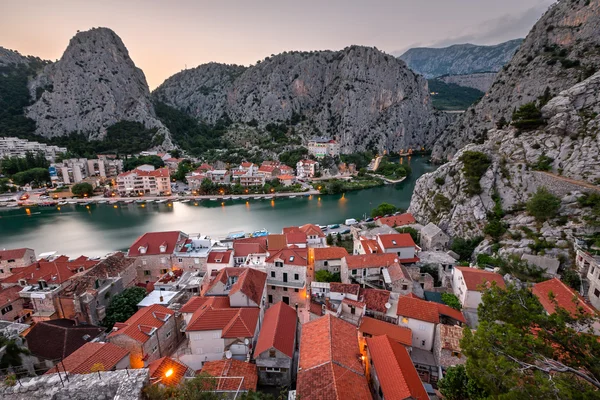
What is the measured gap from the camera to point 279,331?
1110 cm

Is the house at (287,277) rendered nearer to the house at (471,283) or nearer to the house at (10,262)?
the house at (471,283)

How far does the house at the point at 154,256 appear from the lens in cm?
1905

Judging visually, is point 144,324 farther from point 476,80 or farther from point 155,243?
point 476,80

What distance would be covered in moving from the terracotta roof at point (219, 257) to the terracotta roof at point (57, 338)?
6383 millimetres

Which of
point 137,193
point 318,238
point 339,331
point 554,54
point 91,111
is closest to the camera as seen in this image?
point 339,331

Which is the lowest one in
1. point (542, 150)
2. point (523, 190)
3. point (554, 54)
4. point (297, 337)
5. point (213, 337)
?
point (297, 337)

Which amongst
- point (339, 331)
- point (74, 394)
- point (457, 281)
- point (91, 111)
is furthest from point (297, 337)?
point (91, 111)

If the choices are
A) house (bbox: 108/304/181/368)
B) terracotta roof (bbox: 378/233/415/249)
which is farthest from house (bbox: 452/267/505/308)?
house (bbox: 108/304/181/368)

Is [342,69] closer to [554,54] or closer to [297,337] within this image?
[554,54]

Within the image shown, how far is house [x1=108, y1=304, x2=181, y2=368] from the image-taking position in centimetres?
1077

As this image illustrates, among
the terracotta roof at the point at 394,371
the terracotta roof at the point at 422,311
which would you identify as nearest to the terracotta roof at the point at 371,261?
the terracotta roof at the point at 422,311

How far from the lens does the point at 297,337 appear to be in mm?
12531

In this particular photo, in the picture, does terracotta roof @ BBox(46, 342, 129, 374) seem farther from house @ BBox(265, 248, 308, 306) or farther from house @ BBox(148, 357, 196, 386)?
house @ BBox(265, 248, 308, 306)

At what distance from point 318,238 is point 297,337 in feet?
32.4
